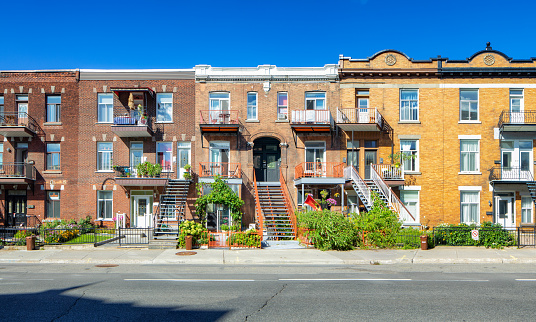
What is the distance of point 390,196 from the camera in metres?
22.7

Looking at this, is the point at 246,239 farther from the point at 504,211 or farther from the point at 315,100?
the point at 504,211

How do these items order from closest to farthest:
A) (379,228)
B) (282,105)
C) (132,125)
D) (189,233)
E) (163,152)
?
(379,228) → (189,233) → (132,125) → (282,105) → (163,152)

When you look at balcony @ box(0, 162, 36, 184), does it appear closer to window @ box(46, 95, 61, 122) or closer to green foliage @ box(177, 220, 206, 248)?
window @ box(46, 95, 61, 122)

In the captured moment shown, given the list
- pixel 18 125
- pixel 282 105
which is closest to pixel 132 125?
pixel 18 125

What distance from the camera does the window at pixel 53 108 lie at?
27812mm

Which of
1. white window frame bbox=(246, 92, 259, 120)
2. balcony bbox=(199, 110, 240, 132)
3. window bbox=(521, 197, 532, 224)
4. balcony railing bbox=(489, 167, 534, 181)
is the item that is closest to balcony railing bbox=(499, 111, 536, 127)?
balcony railing bbox=(489, 167, 534, 181)

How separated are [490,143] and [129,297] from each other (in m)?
23.8

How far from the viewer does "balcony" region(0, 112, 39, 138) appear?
2628 cm

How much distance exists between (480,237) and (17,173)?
26.0 metres

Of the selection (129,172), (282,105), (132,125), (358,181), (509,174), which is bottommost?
(358,181)

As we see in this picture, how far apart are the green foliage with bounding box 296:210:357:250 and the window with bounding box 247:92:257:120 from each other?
32.0 ft

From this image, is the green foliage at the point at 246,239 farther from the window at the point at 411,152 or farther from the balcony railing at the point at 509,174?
the balcony railing at the point at 509,174

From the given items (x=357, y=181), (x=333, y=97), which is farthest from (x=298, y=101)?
(x=357, y=181)

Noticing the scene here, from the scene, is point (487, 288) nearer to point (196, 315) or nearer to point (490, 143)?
point (196, 315)
